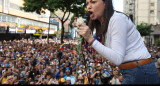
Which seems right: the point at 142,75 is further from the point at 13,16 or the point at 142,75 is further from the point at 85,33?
the point at 13,16

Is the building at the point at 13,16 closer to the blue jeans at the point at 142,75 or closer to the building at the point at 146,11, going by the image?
the building at the point at 146,11

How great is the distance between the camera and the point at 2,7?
47938 millimetres

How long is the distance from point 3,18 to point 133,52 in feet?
162

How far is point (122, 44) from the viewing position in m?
1.73

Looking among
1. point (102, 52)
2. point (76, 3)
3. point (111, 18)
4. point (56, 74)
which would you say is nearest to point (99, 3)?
point (111, 18)

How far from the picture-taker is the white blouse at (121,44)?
1.72 metres

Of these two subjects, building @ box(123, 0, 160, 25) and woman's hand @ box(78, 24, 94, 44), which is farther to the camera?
building @ box(123, 0, 160, 25)

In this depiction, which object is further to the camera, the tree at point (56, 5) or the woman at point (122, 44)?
the tree at point (56, 5)

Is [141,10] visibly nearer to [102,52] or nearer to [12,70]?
[12,70]

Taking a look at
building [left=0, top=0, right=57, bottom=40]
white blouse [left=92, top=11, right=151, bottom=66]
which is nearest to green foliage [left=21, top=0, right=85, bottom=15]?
building [left=0, top=0, right=57, bottom=40]

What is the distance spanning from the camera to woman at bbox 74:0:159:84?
1.73 m

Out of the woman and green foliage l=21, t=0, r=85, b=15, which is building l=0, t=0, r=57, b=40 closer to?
green foliage l=21, t=0, r=85, b=15

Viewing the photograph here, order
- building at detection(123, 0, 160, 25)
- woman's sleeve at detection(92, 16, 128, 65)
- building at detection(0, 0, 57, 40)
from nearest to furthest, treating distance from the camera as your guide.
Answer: woman's sleeve at detection(92, 16, 128, 65) → building at detection(0, 0, 57, 40) → building at detection(123, 0, 160, 25)

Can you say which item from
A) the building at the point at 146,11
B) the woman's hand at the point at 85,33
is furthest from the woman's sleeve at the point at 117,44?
the building at the point at 146,11
